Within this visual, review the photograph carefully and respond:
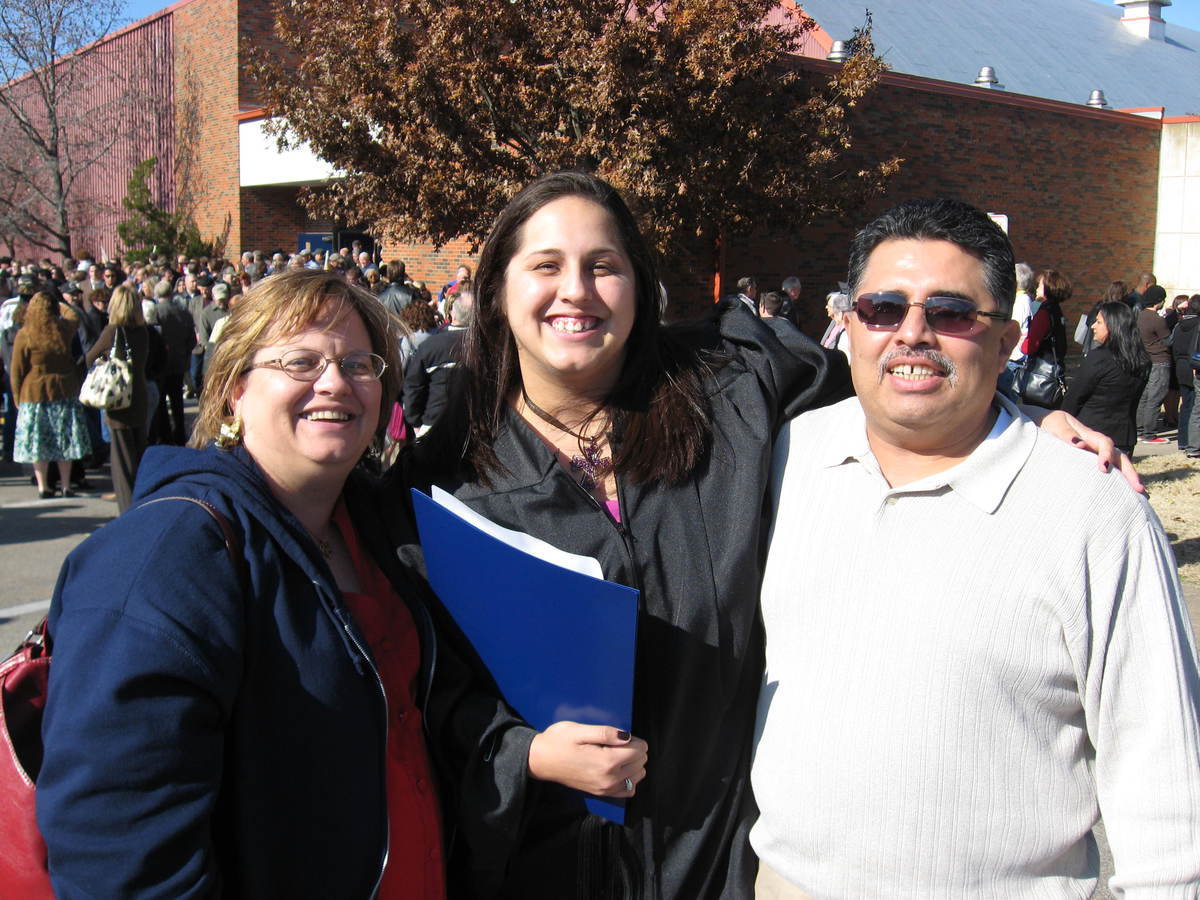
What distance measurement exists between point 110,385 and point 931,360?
763cm

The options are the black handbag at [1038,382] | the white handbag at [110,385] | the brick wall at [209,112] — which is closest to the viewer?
the black handbag at [1038,382]

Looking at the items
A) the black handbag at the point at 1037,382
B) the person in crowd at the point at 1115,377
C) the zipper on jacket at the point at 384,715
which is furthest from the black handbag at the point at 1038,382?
the zipper on jacket at the point at 384,715

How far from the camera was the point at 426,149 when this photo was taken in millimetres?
11414

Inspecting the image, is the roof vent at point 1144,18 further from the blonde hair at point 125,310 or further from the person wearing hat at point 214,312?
the blonde hair at point 125,310

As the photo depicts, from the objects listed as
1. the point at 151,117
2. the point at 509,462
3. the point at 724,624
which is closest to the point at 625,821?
the point at 724,624

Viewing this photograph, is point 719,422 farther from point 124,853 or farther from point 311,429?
point 124,853

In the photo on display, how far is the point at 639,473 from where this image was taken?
204cm

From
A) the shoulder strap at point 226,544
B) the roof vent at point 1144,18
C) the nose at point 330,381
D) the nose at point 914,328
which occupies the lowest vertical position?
the shoulder strap at point 226,544

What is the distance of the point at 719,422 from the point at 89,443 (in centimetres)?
872

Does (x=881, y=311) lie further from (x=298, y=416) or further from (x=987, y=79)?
(x=987, y=79)

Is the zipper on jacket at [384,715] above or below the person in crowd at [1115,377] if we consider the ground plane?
below

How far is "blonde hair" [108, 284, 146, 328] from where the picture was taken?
8.27 meters

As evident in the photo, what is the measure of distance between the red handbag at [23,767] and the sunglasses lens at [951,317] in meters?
1.24

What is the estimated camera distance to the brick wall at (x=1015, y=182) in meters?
16.1
